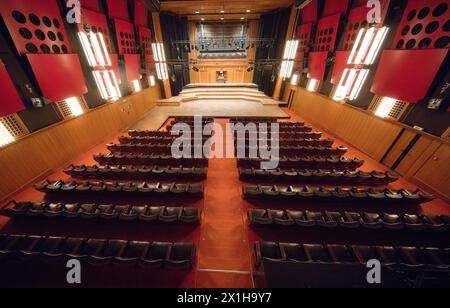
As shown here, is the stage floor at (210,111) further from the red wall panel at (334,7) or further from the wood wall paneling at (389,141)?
the red wall panel at (334,7)

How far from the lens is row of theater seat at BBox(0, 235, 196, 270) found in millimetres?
3238

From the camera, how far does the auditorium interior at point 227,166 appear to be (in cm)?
348

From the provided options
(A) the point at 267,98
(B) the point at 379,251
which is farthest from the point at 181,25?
(B) the point at 379,251

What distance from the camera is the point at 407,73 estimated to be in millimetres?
7129

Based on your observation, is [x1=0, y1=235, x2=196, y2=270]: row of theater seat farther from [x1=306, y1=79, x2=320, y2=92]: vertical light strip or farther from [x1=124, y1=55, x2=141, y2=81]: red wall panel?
[x1=306, y1=79, x2=320, y2=92]: vertical light strip

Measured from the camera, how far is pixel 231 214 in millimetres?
5070

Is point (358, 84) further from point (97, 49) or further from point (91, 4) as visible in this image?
point (91, 4)

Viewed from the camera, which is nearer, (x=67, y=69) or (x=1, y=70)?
(x=1, y=70)

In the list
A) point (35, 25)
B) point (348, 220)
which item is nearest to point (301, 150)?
Answer: point (348, 220)

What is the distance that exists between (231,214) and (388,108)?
854 cm

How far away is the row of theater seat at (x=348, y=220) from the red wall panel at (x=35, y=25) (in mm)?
9691

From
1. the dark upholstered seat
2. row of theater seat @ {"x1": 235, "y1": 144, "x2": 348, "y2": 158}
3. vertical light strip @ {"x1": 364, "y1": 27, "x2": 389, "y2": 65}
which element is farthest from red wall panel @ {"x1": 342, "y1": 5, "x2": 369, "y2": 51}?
the dark upholstered seat

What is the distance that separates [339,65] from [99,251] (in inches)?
525
